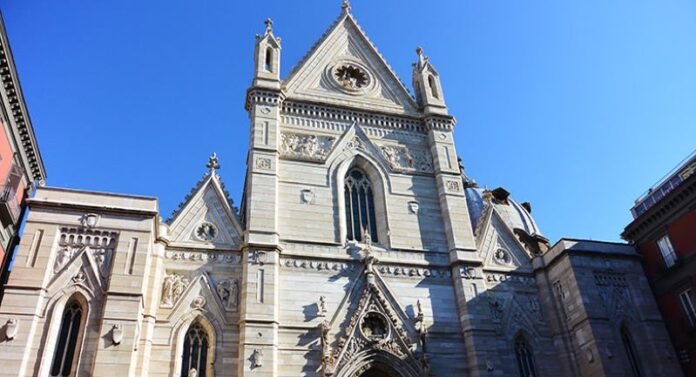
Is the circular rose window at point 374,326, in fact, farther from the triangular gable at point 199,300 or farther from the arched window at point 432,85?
the arched window at point 432,85

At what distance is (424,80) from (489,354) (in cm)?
1271

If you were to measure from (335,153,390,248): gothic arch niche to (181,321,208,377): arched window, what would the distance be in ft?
19.3

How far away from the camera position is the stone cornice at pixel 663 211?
70.3 feet

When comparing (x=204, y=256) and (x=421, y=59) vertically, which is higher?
(x=421, y=59)

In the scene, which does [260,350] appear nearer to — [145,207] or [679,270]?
[145,207]

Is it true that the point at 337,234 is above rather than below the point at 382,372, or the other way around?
above

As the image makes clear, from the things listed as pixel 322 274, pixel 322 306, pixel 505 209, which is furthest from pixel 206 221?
pixel 505 209

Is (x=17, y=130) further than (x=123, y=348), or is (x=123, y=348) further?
(x=17, y=130)

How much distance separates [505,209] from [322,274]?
2132 centimetres

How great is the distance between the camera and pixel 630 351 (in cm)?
2027

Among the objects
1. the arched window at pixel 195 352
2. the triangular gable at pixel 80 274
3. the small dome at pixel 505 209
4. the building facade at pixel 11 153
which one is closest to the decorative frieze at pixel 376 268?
the arched window at pixel 195 352

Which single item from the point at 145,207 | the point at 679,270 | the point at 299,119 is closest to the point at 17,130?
the point at 145,207

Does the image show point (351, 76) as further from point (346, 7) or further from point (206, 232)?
point (206, 232)

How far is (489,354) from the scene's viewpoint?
1953cm
